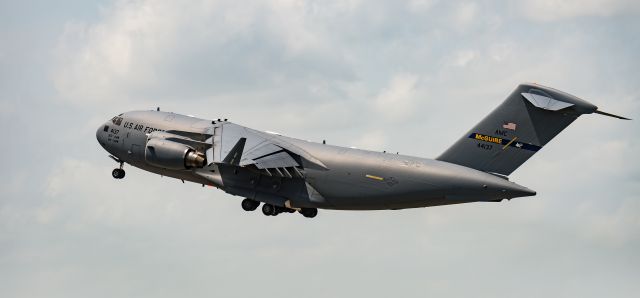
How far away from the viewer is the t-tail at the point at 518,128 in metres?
30.4

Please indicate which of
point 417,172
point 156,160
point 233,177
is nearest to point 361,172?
point 417,172

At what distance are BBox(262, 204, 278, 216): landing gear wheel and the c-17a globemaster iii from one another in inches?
1.1

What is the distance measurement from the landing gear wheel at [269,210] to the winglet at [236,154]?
1.92 metres

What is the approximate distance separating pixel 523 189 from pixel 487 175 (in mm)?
952

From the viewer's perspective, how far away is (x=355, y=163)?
105 feet

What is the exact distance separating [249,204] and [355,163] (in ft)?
10.9

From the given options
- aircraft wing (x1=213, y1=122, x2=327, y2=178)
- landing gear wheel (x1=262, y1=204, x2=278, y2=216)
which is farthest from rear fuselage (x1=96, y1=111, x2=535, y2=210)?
landing gear wheel (x1=262, y1=204, x2=278, y2=216)

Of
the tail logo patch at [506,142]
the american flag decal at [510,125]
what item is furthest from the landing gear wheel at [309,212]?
the american flag decal at [510,125]

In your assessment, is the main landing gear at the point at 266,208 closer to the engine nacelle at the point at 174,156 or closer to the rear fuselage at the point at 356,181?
the rear fuselage at the point at 356,181

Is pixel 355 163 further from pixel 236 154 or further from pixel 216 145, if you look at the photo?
pixel 216 145

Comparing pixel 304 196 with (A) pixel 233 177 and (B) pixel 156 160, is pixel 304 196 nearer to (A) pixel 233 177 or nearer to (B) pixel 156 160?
(A) pixel 233 177

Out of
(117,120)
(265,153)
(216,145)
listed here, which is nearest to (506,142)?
(265,153)

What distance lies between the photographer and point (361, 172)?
31.8m

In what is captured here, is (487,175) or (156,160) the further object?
(156,160)
